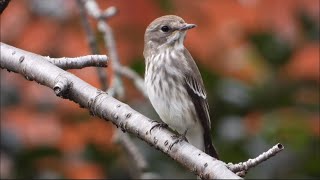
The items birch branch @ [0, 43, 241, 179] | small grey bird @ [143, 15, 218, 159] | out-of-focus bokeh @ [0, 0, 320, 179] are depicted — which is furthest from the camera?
out-of-focus bokeh @ [0, 0, 320, 179]

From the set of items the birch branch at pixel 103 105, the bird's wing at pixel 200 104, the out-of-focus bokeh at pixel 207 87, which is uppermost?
the out-of-focus bokeh at pixel 207 87

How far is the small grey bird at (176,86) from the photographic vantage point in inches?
161

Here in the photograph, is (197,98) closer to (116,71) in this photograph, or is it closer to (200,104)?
(200,104)

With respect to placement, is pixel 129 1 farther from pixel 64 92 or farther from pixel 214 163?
pixel 214 163

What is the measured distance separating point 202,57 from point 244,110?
29.3 inches

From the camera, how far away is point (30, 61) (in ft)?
10.2

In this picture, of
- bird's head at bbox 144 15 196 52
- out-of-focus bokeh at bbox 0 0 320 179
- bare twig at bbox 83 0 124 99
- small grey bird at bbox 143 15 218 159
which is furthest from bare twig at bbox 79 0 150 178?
out-of-focus bokeh at bbox 0 0 320 179

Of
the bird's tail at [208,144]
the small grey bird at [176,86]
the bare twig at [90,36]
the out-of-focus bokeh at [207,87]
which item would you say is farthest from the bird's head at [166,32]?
the out-of-focus bokeh at [207,87]

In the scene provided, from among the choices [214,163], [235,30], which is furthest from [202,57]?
[214,163]

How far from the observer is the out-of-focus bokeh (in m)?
5.50

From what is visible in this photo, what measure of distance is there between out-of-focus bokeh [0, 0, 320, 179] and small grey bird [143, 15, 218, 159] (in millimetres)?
979

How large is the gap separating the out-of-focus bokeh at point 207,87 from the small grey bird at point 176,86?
3.21 ft

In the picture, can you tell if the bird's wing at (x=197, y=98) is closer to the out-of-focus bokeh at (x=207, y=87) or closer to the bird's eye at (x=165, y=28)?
the bird's eye at (x=165, y=28)

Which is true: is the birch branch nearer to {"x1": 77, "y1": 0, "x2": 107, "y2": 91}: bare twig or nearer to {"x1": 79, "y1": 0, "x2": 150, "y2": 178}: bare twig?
{"x1": 79, "y1": 0, "x2": 150, "y2": 178}: bare twig
